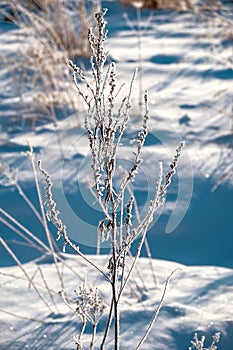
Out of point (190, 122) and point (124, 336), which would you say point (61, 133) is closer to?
point (190, 122)

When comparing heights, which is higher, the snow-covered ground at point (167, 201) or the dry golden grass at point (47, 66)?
the dry golden grass at point (47, 66)

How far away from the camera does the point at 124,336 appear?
1.94 m

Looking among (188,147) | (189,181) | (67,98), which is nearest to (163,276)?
(189,181)

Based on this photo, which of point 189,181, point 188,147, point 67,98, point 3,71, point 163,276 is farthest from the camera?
point 3,71

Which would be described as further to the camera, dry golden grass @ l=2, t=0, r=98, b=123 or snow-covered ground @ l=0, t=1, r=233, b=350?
dry golden grass @ l=2, t=0, r=98, b=123

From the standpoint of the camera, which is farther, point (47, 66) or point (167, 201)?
point (47, 66)

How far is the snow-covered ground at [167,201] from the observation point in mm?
2004

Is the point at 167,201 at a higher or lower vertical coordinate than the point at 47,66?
lower

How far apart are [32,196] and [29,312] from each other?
34.2 inches

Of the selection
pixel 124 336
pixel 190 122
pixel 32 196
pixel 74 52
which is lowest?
pixel 124 336

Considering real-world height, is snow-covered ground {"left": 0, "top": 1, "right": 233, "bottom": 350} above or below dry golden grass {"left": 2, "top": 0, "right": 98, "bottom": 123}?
below

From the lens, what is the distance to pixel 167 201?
2.79m

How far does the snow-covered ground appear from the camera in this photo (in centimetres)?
200

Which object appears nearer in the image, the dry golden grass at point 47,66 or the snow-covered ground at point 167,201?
the snow-covered ground at point 167,201
